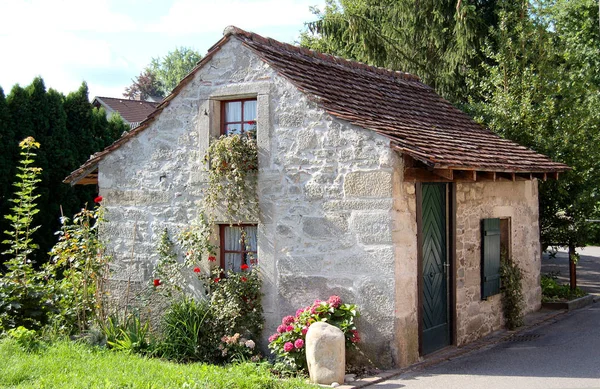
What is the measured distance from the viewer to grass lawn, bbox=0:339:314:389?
6.81 meters

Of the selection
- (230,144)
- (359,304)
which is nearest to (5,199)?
(230,144)

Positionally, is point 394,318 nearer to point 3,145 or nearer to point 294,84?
point 294,84

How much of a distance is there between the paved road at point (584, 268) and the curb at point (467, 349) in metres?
4.00

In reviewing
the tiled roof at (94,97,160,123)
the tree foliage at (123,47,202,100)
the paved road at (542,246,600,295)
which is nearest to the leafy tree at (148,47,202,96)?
the tree foliage at (123,47,202,100)

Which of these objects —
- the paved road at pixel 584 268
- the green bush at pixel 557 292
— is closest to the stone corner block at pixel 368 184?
the green bush at pixel 557 292

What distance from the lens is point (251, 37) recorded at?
9797 mm

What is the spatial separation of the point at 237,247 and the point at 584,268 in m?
13.8

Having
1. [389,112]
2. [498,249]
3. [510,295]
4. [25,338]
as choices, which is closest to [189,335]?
[25,338]

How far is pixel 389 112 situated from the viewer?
10180mm

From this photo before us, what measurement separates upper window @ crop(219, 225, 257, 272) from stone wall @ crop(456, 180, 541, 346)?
10.1ft

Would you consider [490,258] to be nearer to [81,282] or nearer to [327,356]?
[327,356]

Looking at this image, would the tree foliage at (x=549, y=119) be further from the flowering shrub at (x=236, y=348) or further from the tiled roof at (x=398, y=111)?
the flowering shrub at (x=236, y=348)

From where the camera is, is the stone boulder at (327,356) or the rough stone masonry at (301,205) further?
the rough stone masonry at (301,205)

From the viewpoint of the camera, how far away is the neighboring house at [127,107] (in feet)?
103
